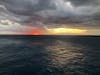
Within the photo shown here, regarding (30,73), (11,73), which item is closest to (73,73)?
(30,73)

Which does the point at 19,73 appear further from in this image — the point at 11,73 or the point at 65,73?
the point at 65,73

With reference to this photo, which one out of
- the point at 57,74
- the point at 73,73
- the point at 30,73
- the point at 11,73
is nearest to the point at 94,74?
the point at 73,73

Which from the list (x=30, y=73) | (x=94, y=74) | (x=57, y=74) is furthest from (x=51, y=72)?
(x=94, y=74)

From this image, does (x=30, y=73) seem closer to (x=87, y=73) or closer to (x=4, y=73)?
(x=4, y=73)

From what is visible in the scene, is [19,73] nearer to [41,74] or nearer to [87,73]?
[41,74]

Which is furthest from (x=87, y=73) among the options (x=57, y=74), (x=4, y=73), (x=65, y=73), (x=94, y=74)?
(x=4, y=73)

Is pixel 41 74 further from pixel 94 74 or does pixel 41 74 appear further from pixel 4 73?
pixel 94 74
